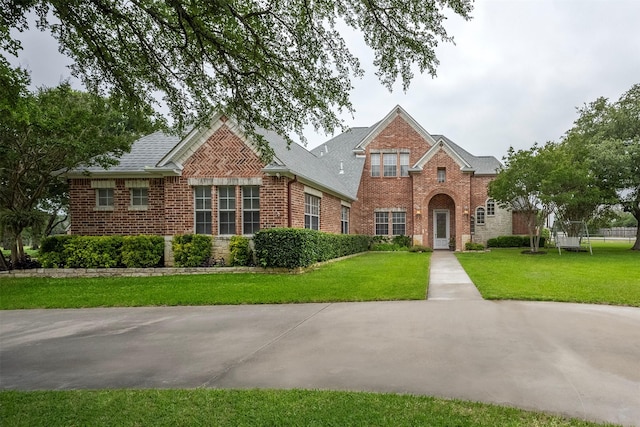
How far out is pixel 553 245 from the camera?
98.5 ft

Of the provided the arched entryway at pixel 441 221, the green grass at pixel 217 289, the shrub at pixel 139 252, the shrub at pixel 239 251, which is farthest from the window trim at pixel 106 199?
the arched entryway at pixel 441 221

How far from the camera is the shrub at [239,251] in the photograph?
45.9 ft

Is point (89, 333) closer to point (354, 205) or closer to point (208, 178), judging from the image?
point (208, 178)

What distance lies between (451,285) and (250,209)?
761 centimetres

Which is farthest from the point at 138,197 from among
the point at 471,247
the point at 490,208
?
the point at 490,208

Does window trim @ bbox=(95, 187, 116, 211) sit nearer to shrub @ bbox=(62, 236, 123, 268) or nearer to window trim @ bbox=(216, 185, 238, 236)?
shrub @ bbox=(62, 236, 123, 268)

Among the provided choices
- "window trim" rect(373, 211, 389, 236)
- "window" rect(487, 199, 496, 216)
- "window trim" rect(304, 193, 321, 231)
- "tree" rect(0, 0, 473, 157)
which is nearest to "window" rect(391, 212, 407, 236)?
"window trim" rect(373, 211, 389, 236)

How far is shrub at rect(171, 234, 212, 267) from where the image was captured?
14.1 meters

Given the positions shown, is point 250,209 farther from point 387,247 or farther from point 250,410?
point 387,247

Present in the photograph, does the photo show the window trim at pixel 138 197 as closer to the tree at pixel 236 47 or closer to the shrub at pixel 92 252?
the shrub at pixel 92 252

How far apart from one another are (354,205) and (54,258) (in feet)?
53.2

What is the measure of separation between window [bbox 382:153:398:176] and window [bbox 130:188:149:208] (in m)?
16.0

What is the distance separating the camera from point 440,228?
27.3 m

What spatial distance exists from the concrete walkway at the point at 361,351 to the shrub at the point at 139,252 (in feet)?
19.1
